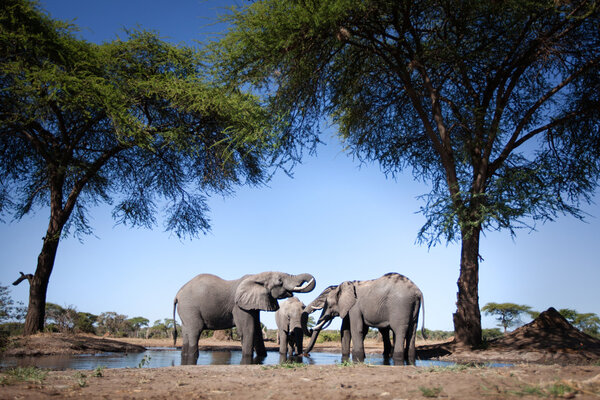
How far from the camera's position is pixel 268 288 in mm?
11281

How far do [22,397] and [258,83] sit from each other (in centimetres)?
1110

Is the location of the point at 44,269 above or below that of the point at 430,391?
above

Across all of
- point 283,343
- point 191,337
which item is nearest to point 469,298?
point 283,343

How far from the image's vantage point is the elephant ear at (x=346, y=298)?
1197 centimetres

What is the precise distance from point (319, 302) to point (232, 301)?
3.03 metres

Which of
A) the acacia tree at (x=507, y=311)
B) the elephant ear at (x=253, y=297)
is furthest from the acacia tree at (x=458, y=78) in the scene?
the acacia tree at (x=507, y=311)

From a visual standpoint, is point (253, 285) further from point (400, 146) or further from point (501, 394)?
point (400, 146)

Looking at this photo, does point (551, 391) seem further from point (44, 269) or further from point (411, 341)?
point (44, 269)

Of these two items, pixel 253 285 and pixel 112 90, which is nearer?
pixel 253 285

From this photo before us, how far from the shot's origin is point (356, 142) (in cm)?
1895

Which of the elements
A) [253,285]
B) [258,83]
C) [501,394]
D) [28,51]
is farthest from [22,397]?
[28,51]

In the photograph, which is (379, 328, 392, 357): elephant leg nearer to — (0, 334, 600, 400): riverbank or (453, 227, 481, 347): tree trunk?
(453, 227, 481, 347): tree trunk

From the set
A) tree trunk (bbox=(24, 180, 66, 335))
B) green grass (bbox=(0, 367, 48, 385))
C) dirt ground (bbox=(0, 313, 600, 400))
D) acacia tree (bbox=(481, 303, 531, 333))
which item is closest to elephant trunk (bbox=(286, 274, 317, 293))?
dirt ground (bbox=(0, 313, 600, 400))

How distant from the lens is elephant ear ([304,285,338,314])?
1318cm
